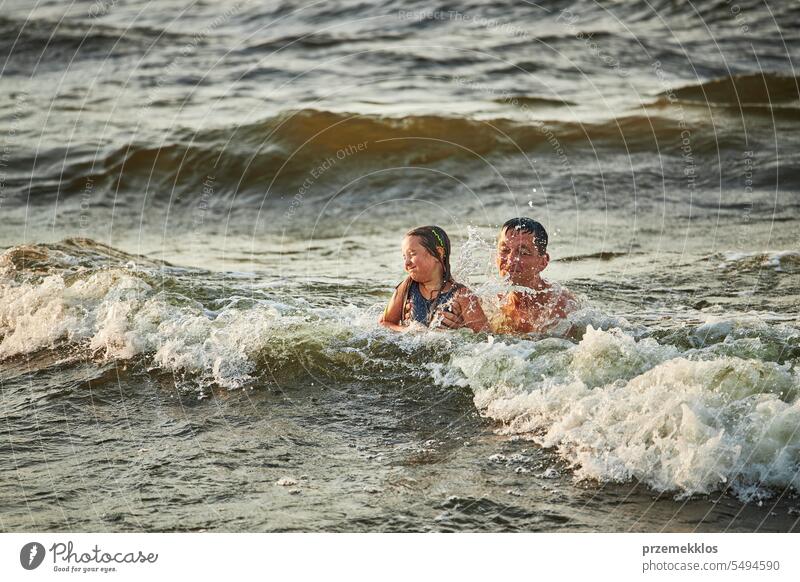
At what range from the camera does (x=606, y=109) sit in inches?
455

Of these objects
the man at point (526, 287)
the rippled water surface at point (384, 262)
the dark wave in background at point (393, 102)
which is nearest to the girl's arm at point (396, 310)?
the rippled water surface at point (384, 262)

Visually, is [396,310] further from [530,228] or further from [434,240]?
[530,228]

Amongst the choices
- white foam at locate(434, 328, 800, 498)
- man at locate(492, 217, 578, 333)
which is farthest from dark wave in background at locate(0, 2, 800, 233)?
white foam at locate(434, 328, 800, 498)

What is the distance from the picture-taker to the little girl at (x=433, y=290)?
5777 mm

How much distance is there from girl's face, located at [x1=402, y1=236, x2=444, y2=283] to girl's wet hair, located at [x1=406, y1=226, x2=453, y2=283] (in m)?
0.02

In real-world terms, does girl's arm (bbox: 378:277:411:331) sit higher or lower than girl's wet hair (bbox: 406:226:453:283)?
lower

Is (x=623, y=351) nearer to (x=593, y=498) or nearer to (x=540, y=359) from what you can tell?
(x=540, y=359)

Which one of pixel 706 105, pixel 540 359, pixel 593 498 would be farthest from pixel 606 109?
pixel 593 498

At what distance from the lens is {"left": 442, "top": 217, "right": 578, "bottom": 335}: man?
231 inches

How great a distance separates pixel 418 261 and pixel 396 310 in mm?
429

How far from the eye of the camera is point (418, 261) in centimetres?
578

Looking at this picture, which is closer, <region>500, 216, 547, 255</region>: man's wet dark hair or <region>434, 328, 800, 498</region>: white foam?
<region>434, 328, 800, 498</region>: white foam
